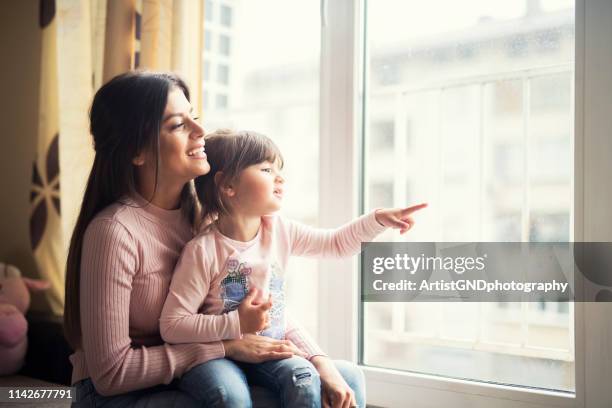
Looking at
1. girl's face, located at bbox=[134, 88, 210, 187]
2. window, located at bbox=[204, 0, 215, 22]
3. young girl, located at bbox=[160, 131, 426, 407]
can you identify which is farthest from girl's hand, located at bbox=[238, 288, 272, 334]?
window, located at bbox=[204, 0, 215, 22]

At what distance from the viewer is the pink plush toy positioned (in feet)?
6.14

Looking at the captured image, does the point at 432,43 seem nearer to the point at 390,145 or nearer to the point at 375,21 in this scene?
the point at 375,21

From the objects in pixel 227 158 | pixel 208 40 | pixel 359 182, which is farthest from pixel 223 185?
pixel 208 40

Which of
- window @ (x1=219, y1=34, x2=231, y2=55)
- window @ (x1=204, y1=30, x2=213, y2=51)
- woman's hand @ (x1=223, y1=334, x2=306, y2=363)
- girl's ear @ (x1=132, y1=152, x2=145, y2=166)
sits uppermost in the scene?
window @ (x1=219, y1=34, x2=231, y2=55)

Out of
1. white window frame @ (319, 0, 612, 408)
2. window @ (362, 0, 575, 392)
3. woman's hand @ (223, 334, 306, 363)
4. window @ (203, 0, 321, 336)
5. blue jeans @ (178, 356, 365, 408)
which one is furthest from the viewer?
window @ (203, 0, 321, 336)

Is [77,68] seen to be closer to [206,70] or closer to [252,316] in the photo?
[206,70]

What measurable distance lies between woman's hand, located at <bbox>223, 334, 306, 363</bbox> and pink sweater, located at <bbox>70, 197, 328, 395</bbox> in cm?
3

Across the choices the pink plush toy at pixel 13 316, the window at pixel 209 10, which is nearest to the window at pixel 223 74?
the window at pixel 209 10

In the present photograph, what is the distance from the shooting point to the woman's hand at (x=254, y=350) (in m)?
1.14

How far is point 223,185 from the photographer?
4.10 feet

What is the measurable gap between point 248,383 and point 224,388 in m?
0.15

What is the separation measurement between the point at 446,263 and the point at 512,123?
1.88 feet

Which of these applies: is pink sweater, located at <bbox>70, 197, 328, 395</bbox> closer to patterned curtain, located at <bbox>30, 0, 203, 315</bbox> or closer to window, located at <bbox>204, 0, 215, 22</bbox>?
patterned curtain, located at <bbox>30, 0, 203, 315</bbox>

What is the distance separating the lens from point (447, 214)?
2094mm
